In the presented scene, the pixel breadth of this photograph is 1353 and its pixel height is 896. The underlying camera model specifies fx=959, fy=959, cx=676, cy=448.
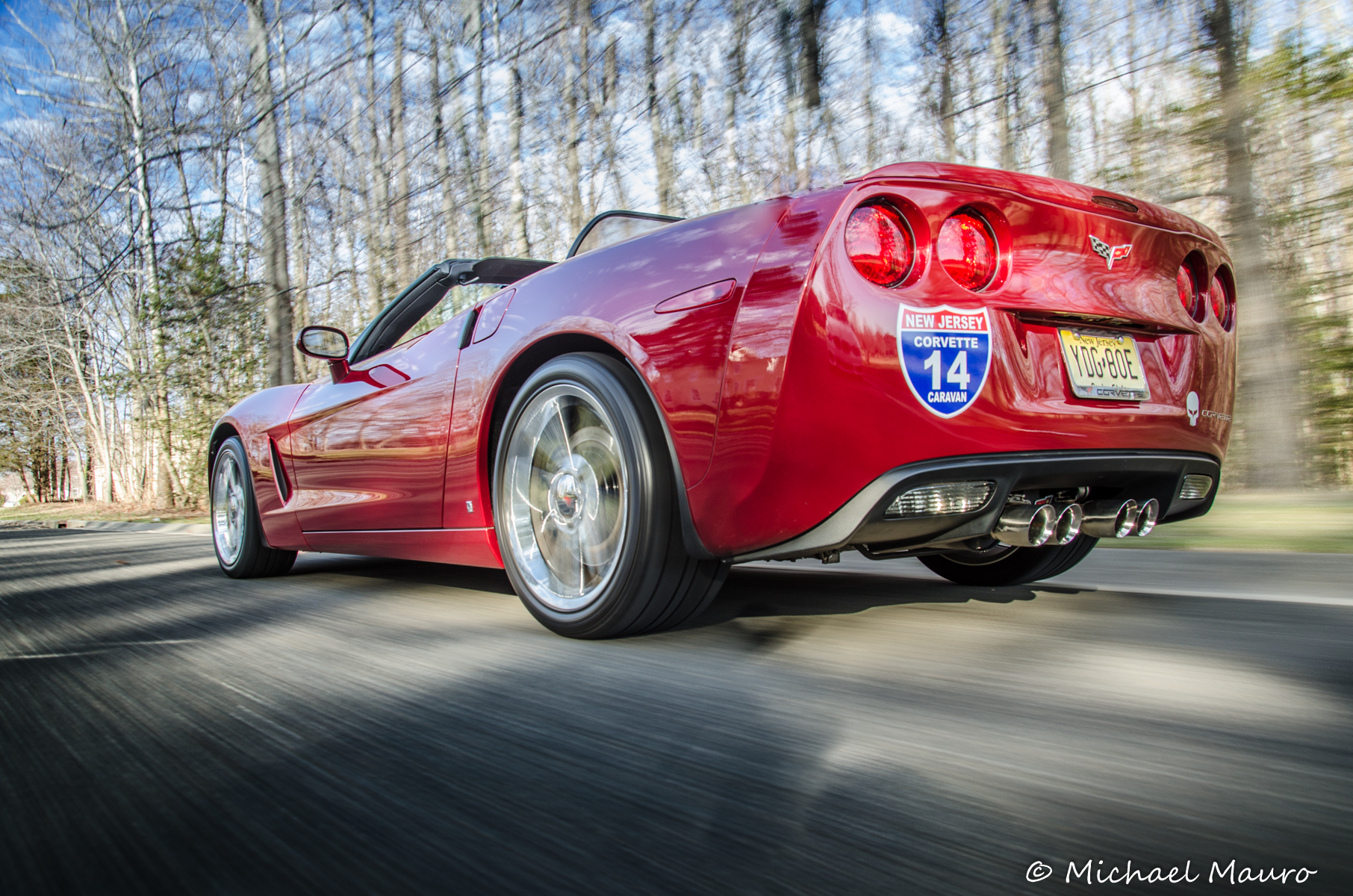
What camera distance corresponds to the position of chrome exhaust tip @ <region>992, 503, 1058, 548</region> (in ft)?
7.53

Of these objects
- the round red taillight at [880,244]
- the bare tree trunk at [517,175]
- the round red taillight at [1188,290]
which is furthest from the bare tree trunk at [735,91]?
the round red taillight at [880,244]

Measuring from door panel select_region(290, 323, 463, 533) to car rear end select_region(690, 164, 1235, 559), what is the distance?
1372 mm

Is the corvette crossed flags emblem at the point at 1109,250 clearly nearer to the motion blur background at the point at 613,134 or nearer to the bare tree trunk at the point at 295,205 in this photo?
the motion blur background at the point at 613,134

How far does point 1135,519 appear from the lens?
2.49 metres

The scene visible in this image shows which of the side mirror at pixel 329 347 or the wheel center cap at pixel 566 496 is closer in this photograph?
the wheel center cap at pixel 566 496

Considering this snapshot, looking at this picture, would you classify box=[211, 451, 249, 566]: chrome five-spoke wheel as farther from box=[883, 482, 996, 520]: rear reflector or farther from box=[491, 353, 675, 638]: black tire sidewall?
box=[883, 482, 996, 520]: rear reflector

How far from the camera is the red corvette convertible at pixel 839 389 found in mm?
2088

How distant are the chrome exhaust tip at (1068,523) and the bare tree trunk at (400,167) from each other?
10806 millimetres

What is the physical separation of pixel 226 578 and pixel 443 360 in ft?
7.98

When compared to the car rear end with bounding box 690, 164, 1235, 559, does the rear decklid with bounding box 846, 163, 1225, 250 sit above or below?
above

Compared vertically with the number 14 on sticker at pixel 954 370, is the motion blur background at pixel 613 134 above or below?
above

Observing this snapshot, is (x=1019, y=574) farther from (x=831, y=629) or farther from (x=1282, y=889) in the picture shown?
(x=1282, y=889)

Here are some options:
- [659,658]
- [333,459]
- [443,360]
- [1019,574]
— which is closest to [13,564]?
[333,459]

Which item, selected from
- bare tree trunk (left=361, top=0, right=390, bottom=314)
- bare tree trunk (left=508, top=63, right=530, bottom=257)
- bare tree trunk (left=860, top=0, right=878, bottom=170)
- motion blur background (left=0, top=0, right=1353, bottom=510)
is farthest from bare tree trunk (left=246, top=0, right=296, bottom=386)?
bare tree trunk (left=860, top=0, right=878, bottom=170)
